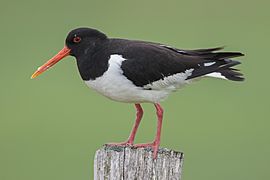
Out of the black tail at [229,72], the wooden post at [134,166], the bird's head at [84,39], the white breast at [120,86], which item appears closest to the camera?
the wooden post at [134,166]

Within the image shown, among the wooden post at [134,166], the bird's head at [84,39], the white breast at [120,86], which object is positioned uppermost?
the bird's head at [84,39]

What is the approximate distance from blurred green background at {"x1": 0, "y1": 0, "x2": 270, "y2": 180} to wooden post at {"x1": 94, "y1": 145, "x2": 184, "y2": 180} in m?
4.98

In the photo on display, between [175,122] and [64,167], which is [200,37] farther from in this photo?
[64,167]

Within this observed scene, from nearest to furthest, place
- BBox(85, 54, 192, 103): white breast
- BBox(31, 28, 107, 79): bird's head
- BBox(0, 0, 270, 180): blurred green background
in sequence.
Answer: BBox(85, 54, 192, 103): white breast → BBox(31, 28, 107, 79): bird's head → BBox(0, 0, 270, 180): blurred green background

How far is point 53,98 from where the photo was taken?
16125 millimetres

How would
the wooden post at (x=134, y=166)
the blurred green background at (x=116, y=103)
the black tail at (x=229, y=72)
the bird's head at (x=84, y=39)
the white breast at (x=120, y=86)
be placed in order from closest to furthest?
the wooden post at (x=134, y=166) → the white breast at (x=120, y=86) → the bird's head at (x=84, y=39) → the black tail at (x=229, y=72) → the blurred green background at (x=116, y=103)

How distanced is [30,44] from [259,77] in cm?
520

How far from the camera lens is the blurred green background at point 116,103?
13.0 metres

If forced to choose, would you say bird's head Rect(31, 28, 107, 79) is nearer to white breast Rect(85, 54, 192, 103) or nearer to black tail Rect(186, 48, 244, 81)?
white breast Rect(85, 54, 192, 103)

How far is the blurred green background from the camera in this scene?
1303 centimetres

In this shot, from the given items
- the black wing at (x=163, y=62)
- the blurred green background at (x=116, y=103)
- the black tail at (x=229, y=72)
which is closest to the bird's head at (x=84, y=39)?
the black wing at (x=163, y=62)

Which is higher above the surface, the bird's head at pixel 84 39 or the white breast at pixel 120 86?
the bird's head at pixel 84 39

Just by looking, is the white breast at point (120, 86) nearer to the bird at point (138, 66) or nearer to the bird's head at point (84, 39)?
the bird at point (138, 66)

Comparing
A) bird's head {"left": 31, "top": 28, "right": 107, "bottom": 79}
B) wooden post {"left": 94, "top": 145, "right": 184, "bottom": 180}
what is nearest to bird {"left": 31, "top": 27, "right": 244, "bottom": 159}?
bird's head {"left": 31, "top": 28, "right": 107, "bottom": 79}
